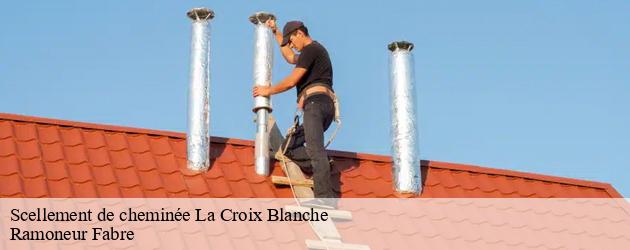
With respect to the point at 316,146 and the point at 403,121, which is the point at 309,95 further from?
the point at 403,121

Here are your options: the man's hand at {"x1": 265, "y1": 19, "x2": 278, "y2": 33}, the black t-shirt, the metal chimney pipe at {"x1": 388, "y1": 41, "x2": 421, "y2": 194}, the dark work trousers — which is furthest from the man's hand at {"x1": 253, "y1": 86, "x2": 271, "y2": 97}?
the metal chimney pipe at {"x1": 388, "y1": 41, "x2": 421, "y2": 194}

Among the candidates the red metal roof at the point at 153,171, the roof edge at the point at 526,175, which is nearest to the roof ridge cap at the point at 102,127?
the red metal roof at the point at 153,171

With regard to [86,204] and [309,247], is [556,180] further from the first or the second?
[86,204]

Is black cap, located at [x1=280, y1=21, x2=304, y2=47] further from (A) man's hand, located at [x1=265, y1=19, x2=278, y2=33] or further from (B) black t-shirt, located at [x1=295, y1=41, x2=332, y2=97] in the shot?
(A) man's hand, located at [x1=265, y1=19, x2=278, y2=33]

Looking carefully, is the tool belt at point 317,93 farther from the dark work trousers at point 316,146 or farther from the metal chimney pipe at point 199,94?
the metal chimney pipe at point 199,94

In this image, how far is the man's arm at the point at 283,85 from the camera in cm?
1107

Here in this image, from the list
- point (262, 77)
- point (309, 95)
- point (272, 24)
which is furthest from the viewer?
point (272, 24)

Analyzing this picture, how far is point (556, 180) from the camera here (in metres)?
12.6

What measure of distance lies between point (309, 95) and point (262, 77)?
72 cm

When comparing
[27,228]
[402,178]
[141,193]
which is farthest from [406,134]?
[27,228]

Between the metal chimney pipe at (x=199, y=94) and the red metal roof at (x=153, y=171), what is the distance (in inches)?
5.8

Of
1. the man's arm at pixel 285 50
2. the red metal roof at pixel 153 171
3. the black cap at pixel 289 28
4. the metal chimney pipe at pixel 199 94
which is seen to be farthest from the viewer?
the man's arm at pixel 285 50

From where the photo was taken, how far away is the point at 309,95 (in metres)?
11.1

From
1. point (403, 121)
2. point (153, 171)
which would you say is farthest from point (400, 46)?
point (153, 171)
